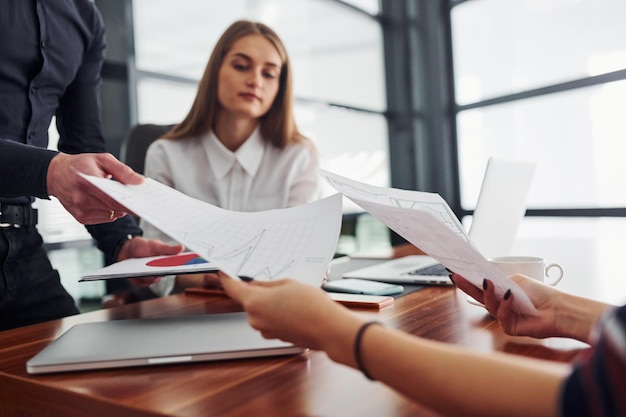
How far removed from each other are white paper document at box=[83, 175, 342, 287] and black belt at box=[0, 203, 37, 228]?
0.54m

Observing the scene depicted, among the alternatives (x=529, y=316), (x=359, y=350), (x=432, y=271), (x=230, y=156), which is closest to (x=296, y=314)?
(x=359, y=350)

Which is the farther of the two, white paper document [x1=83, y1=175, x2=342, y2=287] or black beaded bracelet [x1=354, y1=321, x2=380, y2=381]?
white paper document [x1=83, y1=175, x2=342, y2=287]

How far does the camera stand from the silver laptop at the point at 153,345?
1.71 feet

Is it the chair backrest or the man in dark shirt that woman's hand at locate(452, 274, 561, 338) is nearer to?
the man in dark shirt

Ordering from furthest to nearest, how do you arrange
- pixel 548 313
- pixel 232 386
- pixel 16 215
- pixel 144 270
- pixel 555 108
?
pixel 555 108, pixel 16 215, pixel 144 270, pixel 548 313, pixel 232 386

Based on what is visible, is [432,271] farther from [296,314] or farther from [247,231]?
[296,314]

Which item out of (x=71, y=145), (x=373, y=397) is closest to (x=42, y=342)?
(x=373, y=397)

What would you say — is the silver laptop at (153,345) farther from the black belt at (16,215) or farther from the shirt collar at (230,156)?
the shirt collar at (230,156)

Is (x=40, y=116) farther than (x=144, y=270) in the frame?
Yes

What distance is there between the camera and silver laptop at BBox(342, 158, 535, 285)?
1.04 metres

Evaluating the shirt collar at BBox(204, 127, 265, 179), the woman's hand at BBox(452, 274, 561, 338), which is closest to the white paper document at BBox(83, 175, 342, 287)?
the woman's hand at BBox(452, 274, 561, 338)

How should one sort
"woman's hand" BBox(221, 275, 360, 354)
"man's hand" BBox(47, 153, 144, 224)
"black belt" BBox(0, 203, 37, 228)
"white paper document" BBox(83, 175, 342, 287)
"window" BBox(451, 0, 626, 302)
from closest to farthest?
"woman's hand" BBox(221, 275, 360, 354), "white paper document" BBox(83, 175, 342, 287), "man's hand" BBox(47, 153, 144, 224), "black belt" BBox(0, 203, 37, 228), "window" BBox(451, 0, 626, 302)

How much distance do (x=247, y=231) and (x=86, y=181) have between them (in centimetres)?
23

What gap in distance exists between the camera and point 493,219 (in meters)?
1.09
